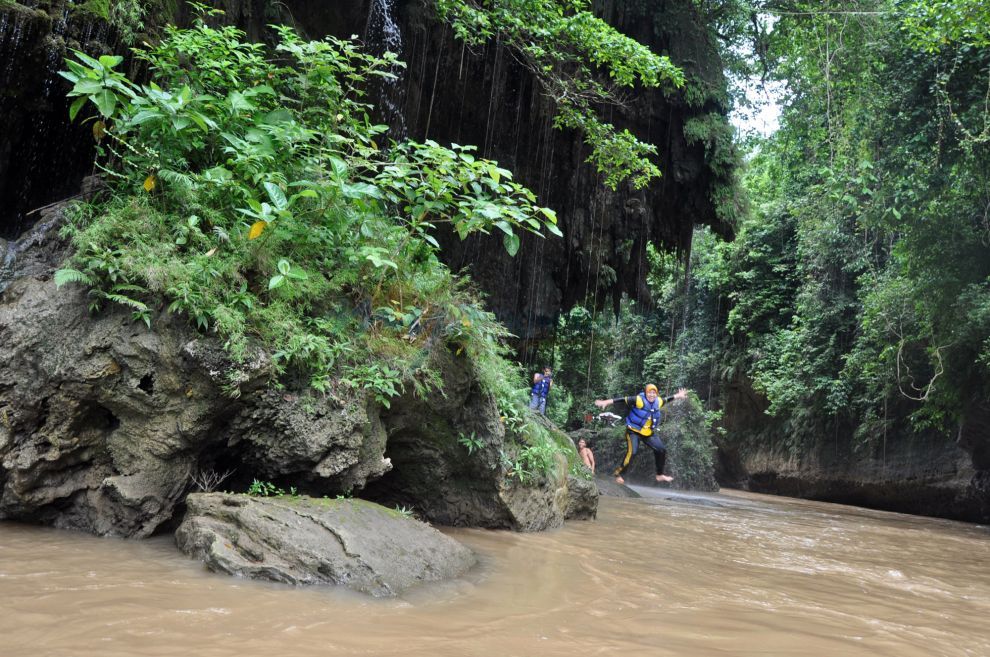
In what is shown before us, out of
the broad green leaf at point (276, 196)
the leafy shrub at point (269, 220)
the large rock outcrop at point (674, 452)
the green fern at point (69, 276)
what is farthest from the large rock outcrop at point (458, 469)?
the large rock outcrop at point (674, 452)

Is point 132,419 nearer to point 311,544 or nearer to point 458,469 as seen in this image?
point 311,544

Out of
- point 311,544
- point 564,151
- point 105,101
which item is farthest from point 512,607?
point 564,151

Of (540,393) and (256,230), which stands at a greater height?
(256,230)

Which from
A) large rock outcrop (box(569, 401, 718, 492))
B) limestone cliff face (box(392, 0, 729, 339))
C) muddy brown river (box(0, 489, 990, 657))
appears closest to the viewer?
muddy brown river (box(0, 489, 990, 657))

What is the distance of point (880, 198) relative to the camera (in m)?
12.6

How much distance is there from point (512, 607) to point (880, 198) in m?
11.7

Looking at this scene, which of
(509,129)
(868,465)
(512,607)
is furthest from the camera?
(868,465)

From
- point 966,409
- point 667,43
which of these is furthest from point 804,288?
point 667,43

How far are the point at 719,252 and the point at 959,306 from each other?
481 inches

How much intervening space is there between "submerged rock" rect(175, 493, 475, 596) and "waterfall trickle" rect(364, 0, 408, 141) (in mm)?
7534

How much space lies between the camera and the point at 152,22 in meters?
6.68

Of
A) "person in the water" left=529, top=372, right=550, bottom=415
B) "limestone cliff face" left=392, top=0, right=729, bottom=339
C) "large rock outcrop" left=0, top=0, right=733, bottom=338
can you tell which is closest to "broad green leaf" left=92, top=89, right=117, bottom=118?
"large rock outcrop" left=0, top=0, right=733, bottom=338

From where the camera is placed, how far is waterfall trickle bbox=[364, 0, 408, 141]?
1048 centimetres

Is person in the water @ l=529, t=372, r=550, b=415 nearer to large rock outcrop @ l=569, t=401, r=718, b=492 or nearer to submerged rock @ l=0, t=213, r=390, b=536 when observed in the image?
large rock outcrop @ l=569, t=401, r=718, b=492
